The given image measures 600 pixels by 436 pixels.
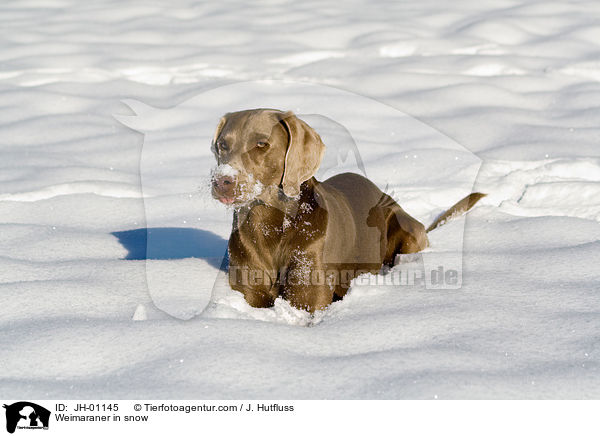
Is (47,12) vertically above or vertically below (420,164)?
above

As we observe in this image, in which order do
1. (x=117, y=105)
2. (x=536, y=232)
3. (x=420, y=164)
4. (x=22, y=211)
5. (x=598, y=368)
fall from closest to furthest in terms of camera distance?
1. (x=598, y=368)
2. (x=536, y=232)
3. (x=22, y=211)
4. (x=420, y=164)
5. (x=117, y=105)

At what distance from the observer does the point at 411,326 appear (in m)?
2.57

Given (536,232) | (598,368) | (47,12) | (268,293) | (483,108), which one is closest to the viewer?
(598,368)

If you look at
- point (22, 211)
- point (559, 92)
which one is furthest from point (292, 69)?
point (22, 211)

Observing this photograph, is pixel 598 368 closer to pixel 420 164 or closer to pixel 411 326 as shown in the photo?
pixel 411 326

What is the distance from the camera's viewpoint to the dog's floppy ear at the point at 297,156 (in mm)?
2868

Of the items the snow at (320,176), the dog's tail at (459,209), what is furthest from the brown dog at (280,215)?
the dog's tail at (459,209)

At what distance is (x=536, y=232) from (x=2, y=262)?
9.38ft

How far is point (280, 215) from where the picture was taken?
9.87 ft

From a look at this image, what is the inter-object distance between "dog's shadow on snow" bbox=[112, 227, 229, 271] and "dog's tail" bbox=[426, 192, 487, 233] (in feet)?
4.42

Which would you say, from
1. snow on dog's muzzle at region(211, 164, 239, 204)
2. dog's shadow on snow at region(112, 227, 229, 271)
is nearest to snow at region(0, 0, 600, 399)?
dog's shadow on snow at region(112, 227, 229, 271)
